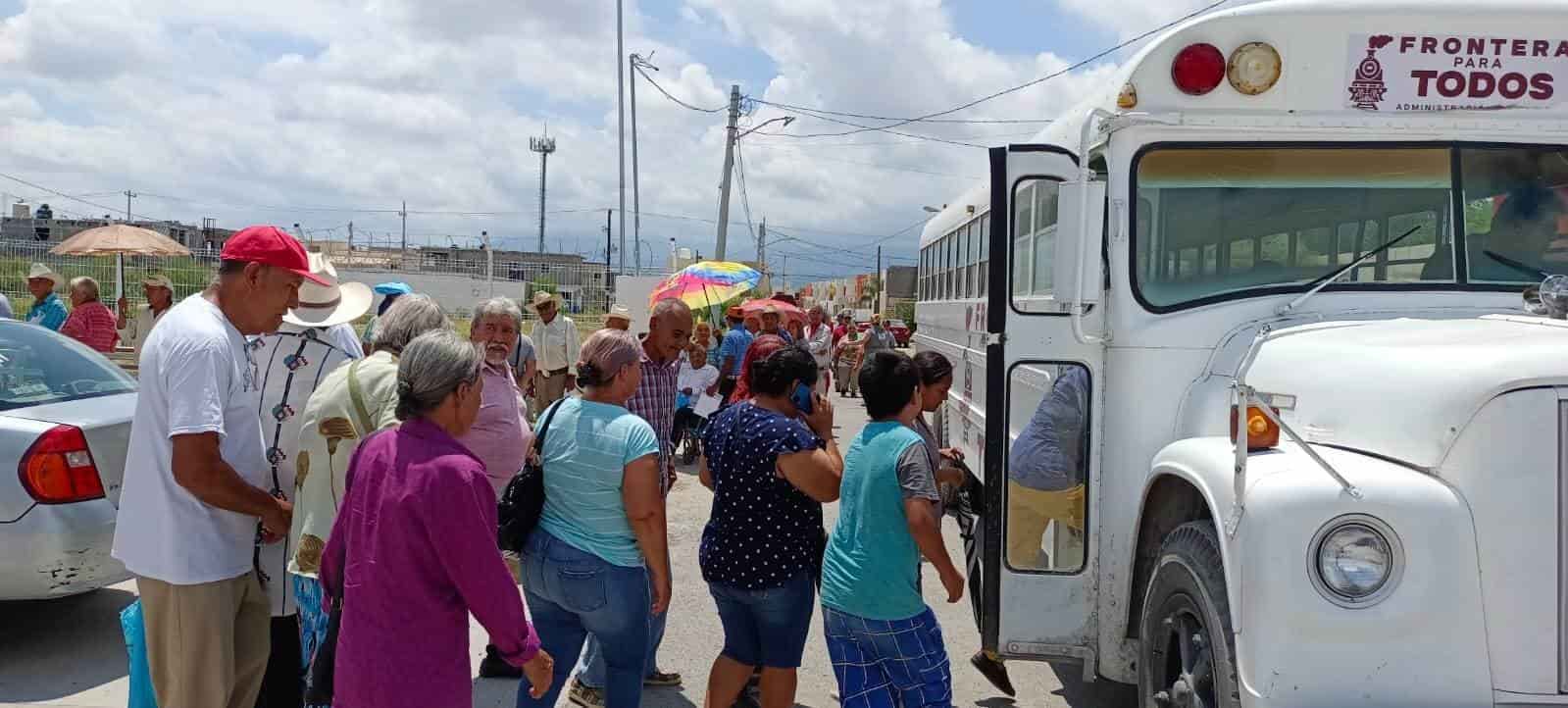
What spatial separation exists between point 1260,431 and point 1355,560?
24.4 inches

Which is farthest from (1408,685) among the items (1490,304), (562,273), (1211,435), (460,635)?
(562,273)

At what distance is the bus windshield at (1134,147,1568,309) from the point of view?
3.89 meters

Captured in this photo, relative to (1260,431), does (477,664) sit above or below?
below

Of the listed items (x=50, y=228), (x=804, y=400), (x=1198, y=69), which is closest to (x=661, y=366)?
(x=804, y=400)

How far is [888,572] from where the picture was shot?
3664 mm

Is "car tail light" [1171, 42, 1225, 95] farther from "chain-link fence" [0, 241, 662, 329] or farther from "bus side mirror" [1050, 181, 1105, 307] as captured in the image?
"chain-link fence" [0, 241, 662, 329]

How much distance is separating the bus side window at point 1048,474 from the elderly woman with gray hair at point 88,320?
877 cm

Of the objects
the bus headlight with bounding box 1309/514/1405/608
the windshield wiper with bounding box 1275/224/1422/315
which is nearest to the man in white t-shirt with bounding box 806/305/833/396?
the windshield wiper with bounding box 1275/224/1422/315

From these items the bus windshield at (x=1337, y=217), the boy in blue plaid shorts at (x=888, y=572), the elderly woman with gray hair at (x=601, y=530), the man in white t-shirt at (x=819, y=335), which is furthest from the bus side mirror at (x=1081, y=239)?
the man in white t-shirt at (x=819, y=335)

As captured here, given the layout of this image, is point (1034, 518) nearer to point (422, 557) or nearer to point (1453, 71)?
point (1453, 71)

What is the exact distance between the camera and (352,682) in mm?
2852

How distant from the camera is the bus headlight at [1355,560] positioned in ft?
8.93

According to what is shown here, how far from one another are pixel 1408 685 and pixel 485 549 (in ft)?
7.20

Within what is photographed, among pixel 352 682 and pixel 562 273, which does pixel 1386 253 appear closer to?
pixel 352 682
